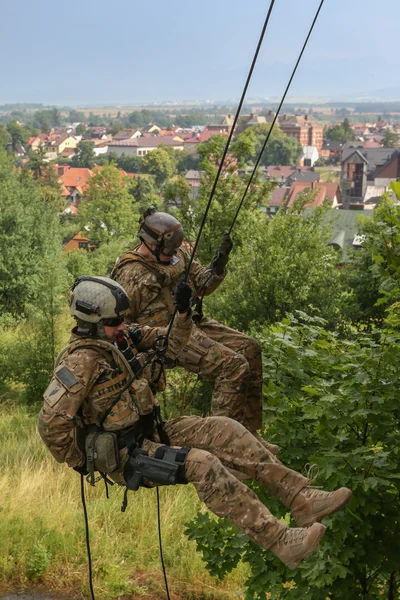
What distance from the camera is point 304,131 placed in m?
168

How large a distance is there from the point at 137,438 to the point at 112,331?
2.42 feet

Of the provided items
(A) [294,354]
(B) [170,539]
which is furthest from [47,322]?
(A) [294,354]

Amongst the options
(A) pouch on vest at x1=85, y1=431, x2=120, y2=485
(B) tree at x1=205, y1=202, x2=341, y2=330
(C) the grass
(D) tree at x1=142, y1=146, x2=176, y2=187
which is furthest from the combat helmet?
(D) tree at x1=142, y1=146, x2=176, y2=187

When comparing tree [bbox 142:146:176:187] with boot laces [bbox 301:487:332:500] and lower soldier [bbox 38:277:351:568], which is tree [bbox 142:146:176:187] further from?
boot laces [bbox 301:487:332:500]

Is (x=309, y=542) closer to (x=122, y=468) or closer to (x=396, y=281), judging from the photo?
(x=122, y=468)

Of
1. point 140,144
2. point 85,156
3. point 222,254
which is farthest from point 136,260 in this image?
point 140,144

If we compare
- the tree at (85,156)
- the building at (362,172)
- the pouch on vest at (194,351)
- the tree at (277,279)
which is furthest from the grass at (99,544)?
the tree at (85,156)

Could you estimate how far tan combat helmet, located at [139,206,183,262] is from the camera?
19.4 feet

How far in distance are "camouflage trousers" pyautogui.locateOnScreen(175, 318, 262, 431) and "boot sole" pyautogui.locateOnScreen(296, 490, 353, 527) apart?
4.22 feet

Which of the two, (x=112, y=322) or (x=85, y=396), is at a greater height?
(x=112, y=322)

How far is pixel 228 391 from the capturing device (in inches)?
237

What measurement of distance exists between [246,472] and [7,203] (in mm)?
31580

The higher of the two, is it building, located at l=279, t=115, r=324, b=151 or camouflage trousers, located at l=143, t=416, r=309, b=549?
camouflage trousers, located at l=143, t=416, r=309, b=549

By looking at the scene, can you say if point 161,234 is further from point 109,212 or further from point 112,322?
point 109,212
